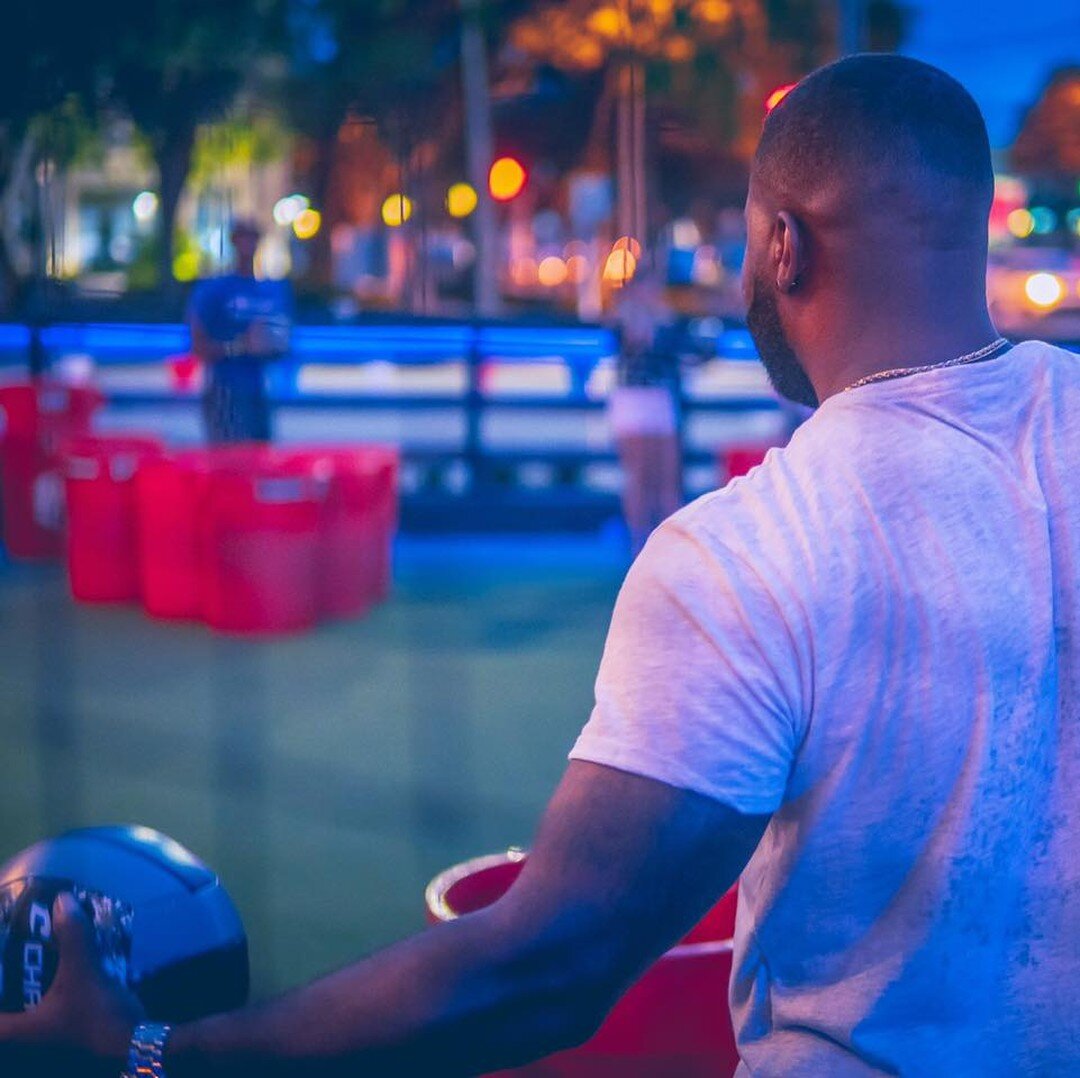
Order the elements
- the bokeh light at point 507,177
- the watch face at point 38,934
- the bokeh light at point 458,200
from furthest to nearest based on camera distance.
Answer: the bokeh light at point 458,200 → the bokeh light at point 507,177 → the watch face at point 38,934

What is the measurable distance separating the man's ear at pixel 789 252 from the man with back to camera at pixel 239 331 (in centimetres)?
801

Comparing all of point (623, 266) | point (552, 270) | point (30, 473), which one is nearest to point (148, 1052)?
point (623, 266)

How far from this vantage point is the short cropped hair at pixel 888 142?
1329 millimetres

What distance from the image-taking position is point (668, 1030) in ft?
6.79

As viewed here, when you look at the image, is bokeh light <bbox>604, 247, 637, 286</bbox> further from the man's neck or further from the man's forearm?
the man's forearm

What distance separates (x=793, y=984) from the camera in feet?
4.28

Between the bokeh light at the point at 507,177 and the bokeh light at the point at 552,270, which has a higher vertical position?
the bokeh light at the point at 552,270

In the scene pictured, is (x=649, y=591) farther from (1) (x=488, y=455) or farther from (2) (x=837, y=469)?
(1) (x=488, y=455)

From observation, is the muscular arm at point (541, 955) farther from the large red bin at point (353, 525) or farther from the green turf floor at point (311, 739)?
the large red bin at point (353, 525)

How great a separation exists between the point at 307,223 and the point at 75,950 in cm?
2174

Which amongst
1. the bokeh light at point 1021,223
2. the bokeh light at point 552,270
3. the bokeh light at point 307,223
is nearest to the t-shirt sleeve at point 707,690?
the bokeh light at point 307,223

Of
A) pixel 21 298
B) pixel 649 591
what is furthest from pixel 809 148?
pixel 21 298

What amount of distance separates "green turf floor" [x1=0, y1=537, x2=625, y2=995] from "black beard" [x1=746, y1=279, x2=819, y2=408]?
2827 millimetres

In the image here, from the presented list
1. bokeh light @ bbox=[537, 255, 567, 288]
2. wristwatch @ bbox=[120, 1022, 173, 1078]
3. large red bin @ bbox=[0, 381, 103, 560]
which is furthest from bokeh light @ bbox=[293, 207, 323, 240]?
bokeh light @ bbox=[537, 255, 567, 288]
